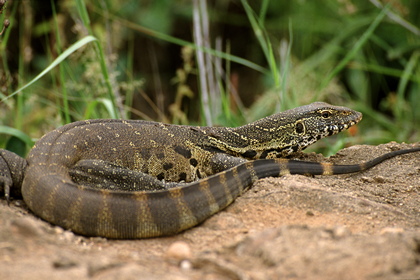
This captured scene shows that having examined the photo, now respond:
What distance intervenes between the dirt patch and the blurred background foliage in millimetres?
2781

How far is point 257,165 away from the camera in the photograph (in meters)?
5.24

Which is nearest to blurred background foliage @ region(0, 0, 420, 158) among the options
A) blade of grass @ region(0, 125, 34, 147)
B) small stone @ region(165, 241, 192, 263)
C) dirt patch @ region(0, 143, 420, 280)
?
blade of grass @ region(0, 125, 34, 147)

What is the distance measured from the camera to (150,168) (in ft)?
18.9

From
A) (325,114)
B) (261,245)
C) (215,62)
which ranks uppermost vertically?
(215,62)

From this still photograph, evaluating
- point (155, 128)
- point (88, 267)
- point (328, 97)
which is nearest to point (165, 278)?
point (88, 267)

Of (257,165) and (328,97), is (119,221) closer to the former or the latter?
(257,165)

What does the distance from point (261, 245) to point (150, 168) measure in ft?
8.11

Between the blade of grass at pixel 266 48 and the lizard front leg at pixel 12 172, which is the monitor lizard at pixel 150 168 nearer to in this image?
the lizard front leg at pixel 12 172

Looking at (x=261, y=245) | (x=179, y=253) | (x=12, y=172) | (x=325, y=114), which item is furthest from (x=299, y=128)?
(x=12, y=172)

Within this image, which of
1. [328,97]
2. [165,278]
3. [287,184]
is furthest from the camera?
[328,97]

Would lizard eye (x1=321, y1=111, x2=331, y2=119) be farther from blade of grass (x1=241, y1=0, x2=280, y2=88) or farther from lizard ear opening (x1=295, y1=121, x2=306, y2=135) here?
blade of grass (x1=241, y1=0, x2=280, y2=88)

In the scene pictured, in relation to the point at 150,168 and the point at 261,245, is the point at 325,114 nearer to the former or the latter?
the point at 150,168

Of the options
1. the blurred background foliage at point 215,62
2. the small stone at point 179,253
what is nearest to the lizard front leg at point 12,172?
the blurred background foliage at point 215,62

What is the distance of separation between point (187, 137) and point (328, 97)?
5026 millimetres
